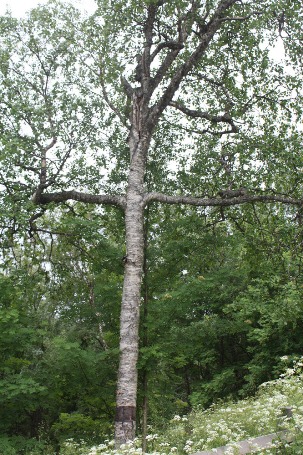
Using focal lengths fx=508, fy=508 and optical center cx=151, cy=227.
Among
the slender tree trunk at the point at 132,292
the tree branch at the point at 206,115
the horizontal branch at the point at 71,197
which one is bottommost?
the slender tree trunk at the point at 132,292

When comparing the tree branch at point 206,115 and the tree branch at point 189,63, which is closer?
the tree branch at point 189,63

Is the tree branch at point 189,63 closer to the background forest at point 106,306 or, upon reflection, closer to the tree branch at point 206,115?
the tree branch at point 206,115

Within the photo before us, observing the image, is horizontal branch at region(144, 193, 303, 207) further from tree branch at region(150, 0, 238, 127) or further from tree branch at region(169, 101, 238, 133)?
tree branch at region(169, 101, 238, 133)

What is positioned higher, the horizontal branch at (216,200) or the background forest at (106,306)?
the horizontal branch at (216,200)

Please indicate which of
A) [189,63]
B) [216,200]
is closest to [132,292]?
[216,200]

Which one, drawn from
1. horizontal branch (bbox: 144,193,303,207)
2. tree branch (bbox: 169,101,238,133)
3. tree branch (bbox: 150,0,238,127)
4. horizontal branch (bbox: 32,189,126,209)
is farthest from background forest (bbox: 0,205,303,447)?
tree branch (bbox: 150,0,238,127)

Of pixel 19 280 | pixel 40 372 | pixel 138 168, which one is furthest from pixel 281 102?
pixel 40 372

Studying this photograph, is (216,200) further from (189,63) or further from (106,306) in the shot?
(106,306)

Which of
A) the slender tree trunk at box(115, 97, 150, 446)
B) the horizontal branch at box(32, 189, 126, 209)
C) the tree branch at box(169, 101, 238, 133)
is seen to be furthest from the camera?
the tree branch at box(169, 101, 238, 133)

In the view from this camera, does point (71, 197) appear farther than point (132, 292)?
Yes

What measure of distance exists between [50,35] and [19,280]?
595cm

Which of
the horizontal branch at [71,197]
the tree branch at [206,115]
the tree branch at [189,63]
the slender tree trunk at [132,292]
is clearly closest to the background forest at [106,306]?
the horizontal branch at [71,197]

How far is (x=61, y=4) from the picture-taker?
12680 millimetres

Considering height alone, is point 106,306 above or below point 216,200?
below
